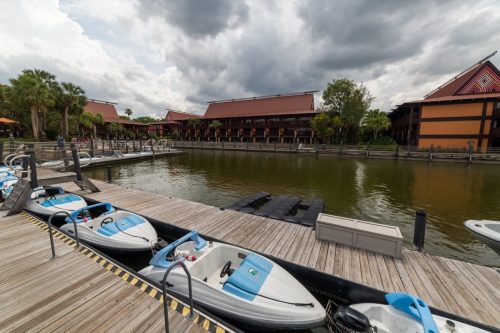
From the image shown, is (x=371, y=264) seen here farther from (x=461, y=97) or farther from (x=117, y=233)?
(x=461, y=97)

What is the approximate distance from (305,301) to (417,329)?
66.6 inches

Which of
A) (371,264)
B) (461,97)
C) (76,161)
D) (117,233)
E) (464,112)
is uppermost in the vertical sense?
(461,97)

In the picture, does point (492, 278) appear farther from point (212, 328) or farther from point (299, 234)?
point (212, 328)

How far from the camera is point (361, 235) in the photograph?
566cm

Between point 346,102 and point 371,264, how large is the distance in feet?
150

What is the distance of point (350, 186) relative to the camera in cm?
1636

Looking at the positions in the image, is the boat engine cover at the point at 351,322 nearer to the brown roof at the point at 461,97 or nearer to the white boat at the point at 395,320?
the white boat at the point at 395,320

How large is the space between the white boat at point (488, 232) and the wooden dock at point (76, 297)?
8781 mm

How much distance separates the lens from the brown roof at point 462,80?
111ft

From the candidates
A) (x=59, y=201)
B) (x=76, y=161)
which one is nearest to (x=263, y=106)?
(x=76, y=161)

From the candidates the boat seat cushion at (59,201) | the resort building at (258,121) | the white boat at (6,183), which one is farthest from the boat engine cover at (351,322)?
the resort building at (258,121)

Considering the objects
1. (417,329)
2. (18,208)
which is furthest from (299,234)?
(18,208)

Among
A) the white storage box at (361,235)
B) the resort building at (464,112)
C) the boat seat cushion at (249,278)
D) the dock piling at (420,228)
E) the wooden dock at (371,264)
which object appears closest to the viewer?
the boat seat cushion at (249,278)

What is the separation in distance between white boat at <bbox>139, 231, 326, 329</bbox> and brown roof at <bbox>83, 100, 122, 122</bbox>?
6923 centimetres
